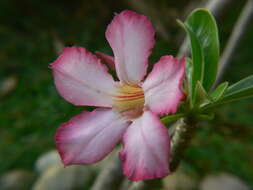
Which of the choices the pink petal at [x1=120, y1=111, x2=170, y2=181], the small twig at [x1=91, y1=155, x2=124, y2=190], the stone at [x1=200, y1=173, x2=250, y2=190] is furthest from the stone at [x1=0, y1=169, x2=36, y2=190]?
the pink petal at [x1=120, y1=111, x2=170, y2=181]

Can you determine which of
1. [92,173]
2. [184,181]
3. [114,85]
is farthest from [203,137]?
[114,85]

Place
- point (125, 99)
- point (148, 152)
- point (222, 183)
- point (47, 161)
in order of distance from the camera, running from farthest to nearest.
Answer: point (47, 161) < point (222, 183) < point (125, 99) < point (148, 152)

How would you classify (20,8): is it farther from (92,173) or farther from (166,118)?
(166,118)

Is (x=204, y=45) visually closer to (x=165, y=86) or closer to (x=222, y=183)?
(x=165, y=86)

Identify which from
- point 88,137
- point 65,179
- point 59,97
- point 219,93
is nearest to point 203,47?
point 219,93

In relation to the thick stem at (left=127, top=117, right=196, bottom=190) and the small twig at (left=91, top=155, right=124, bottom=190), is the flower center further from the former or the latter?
the small twig at (left=91, top=155, right=124, bottom=190)

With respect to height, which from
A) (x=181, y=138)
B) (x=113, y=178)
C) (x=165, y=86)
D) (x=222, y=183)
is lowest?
(x=222, y=183)
